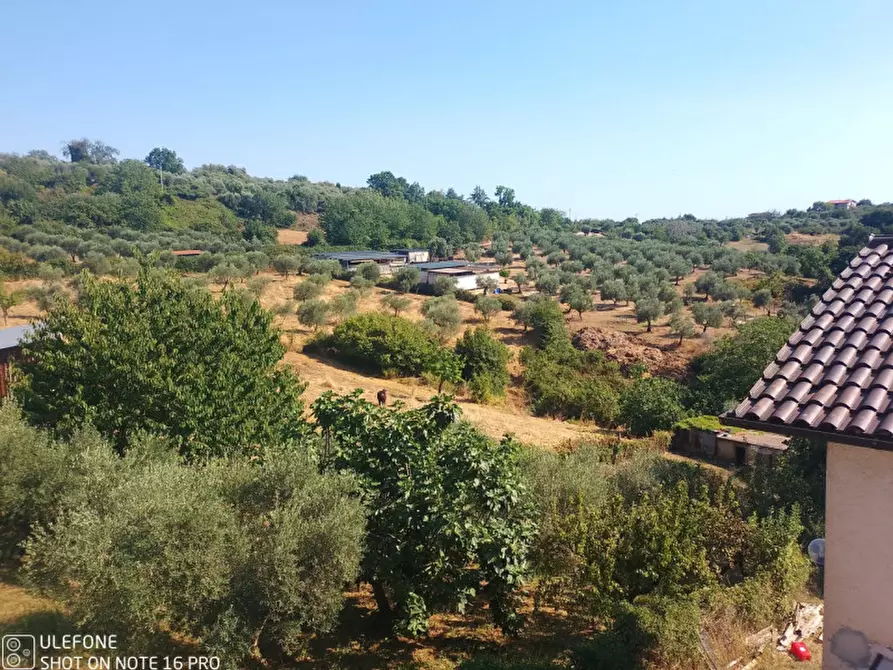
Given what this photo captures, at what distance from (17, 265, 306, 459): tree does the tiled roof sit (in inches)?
312

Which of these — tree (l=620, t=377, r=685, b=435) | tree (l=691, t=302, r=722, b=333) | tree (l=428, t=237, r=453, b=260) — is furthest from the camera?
tree (l=428, t=237, r=453, b=260)

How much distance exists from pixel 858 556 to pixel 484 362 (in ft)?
90.7

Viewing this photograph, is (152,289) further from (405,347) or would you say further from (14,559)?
(405,347)

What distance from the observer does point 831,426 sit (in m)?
4.42

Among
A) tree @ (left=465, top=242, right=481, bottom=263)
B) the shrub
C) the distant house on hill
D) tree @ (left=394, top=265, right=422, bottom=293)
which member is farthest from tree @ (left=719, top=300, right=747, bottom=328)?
the distant house on hill

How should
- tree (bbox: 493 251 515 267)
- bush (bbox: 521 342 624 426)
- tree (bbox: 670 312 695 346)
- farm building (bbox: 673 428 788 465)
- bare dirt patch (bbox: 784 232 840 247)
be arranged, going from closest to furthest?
1. farm building (bbox: 673 428 788 465)
2. bush (bbox: 521 342 624 426)
3. tree (bbox: 670 312 695 346)
4. tree (bbox: 493 251 515 267)
5. bare dirt patch (bbox: 784 232 840 247)

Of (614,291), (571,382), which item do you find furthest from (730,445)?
(614,291)

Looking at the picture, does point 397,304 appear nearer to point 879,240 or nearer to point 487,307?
point 487,307

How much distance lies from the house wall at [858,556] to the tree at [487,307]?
37006 mm

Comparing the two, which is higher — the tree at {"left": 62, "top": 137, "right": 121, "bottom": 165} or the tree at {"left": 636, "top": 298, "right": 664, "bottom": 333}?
the tree at {"left": 62, "top": 137, "right": 121, "bottom": 165}

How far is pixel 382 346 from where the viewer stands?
31500 millimetres

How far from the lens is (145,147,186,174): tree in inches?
5477

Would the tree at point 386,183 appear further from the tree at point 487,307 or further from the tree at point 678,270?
the tree at point 487,307

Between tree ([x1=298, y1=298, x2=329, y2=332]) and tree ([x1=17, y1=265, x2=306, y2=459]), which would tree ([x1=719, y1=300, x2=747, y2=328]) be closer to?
tree ([x1=298, y1=298, x2=329, y2=332])
